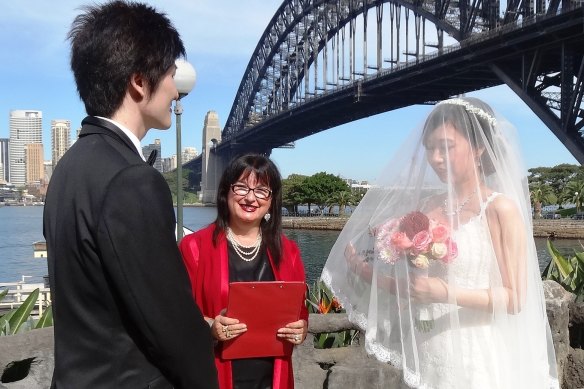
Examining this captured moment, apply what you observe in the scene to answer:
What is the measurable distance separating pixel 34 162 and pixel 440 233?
15059 centimetres

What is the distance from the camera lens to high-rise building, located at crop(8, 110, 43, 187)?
488 feet

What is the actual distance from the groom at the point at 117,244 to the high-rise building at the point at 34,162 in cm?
14679

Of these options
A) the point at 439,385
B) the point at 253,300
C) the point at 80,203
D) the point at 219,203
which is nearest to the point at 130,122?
the point at 80,203

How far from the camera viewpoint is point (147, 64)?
1.24 meters

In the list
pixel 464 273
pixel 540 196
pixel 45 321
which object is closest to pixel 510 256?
pixel 464 273

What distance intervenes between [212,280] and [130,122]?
0.91 meters

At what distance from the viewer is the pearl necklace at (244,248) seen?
215cm

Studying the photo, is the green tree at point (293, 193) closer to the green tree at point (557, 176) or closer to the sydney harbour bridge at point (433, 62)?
the sydney harbour bridge at point (433, 62)

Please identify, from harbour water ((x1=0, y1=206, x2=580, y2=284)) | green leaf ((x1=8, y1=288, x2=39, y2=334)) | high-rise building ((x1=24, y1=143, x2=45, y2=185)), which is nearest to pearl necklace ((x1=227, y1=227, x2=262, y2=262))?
green leaf ((x1=8, y1=288, x2=39, y2=334))

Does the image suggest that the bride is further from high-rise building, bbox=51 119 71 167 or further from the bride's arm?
high-rise building, bbox=51 119 71 167

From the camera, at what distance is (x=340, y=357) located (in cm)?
249

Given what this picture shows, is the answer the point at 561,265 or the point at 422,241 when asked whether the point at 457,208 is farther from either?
the point at 561,265

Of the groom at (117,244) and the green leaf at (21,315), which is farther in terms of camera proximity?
the green leaf at (21,315)

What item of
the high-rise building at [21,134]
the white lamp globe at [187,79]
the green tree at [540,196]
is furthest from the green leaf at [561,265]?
the high-rise building at [21,134]
